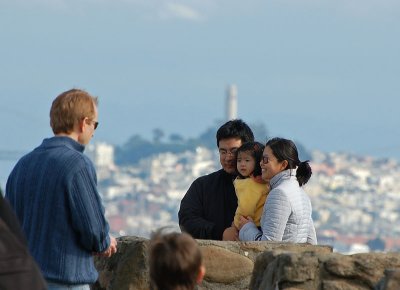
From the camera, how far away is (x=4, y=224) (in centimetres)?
423

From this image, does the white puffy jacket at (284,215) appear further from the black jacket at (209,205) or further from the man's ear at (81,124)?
the man's ear at (81,124)

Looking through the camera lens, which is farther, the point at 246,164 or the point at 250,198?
the point at 246,164

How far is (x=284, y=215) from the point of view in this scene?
6867mm

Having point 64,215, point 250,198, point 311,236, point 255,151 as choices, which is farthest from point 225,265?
point 64,215

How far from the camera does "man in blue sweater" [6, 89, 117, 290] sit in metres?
5.56

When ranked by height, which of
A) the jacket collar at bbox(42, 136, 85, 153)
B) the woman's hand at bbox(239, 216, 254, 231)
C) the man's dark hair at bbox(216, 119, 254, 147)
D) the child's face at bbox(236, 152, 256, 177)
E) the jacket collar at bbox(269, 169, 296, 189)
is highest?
the man's dark hair at bbox(216, 119, 254, 147)

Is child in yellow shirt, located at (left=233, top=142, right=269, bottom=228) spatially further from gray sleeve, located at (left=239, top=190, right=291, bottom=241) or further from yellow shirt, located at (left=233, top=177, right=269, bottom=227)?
gray sleeve, located at (left=239, top=190, right=291, bottom=241)

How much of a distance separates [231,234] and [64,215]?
169 centimetres

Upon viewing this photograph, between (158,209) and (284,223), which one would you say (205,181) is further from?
(158,209)

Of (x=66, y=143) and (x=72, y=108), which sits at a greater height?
(x=72, y=108)

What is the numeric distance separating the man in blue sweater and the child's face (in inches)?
64.5

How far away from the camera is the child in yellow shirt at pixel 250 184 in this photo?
709cm

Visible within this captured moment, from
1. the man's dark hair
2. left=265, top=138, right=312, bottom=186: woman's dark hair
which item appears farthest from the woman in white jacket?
the man's dark hair

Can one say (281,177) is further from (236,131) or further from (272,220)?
(236,131)
